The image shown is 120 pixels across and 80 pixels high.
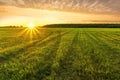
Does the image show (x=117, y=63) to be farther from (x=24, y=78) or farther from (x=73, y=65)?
(x=24, y=78)

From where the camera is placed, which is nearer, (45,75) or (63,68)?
(45,75)

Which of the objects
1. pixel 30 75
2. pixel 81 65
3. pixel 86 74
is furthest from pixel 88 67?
pixel 30 75

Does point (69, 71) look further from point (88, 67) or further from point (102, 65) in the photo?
point (102, 65)

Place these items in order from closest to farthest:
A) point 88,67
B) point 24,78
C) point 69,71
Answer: point 24,78
point 69,71
point 88,67

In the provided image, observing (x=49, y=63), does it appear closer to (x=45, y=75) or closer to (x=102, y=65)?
(x=45, y=75)

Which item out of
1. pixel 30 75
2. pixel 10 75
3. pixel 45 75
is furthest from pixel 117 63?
pixel 10 75

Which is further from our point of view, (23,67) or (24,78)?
(23,67)

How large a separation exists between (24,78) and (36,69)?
150 cm

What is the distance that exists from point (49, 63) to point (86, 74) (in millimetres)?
2932

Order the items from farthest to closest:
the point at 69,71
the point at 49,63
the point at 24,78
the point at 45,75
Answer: the point at 49,63
the point at 69,71
the point at 45,75
the point at 24,78

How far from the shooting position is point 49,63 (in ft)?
35.1

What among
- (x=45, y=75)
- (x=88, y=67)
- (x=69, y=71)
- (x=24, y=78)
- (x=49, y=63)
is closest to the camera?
(x=24, y=78)

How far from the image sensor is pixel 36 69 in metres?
9.32

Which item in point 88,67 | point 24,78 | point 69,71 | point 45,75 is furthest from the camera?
point 88,67
